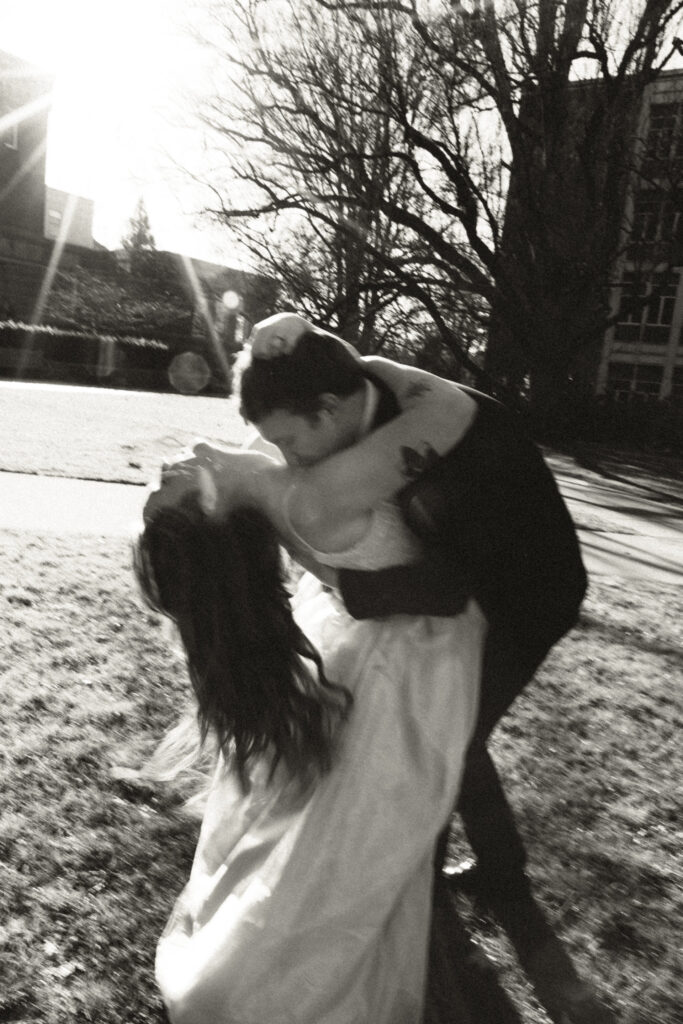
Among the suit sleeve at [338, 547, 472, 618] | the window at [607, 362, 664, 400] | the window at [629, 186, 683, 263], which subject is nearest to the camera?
the suit sleeve at [338, 547, 472, 618]

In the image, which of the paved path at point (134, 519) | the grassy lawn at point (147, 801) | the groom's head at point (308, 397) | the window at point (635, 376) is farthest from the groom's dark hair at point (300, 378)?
the window at point (635, 376)

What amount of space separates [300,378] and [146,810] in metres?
1.85

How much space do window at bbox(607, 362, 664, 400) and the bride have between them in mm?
42504

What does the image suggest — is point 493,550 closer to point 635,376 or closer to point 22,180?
point 22,180

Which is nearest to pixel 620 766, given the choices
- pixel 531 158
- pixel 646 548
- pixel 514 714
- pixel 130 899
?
pixel 514 714

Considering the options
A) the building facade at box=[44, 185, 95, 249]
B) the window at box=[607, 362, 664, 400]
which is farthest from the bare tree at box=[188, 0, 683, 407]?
the building facade at box=[44, 185, 95, 249]

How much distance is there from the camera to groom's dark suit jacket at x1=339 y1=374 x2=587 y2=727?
85.3 inches

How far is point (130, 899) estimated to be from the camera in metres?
2.59

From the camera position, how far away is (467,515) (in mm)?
2229

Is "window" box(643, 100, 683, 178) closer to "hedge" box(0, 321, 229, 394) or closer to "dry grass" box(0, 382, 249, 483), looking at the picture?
"dry grass" box(0, 382, 249, 483)

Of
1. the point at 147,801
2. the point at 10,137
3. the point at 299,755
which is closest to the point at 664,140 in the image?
the point at 147,801

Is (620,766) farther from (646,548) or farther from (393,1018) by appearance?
(646,548)

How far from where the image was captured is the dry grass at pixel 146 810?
2.35 meters

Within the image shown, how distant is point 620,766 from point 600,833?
0.64m
